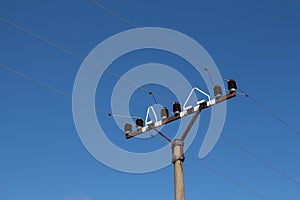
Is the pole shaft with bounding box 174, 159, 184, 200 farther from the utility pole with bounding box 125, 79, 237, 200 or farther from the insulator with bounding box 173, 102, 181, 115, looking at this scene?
the insulator with bounding box 173, 102, 181, 115

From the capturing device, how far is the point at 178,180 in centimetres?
1223

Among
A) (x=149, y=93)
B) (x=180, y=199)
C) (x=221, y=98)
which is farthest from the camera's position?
(x=149, y=93)

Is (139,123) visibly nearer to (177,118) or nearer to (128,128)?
(128,128)

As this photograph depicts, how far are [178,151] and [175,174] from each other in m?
0.61

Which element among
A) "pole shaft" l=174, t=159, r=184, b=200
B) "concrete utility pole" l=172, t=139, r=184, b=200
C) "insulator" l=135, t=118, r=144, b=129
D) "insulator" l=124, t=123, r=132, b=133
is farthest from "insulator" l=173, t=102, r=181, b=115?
"pole shaft" l=174, t=159, r=184, b=200

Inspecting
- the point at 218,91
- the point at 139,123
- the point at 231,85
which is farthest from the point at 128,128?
the point at 231,85

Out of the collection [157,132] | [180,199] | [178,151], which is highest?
[157,132]

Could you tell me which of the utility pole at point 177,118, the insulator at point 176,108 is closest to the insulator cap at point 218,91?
the utility pole at point 177,118

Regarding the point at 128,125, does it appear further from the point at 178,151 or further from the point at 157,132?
the point at 178,151

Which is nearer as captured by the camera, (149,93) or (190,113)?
(190,113)

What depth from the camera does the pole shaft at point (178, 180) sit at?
1203 centimetres

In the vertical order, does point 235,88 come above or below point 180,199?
above

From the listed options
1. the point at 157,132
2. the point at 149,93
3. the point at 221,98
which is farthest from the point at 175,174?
the point at 149,93

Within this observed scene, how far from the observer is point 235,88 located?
13828 millimetres
